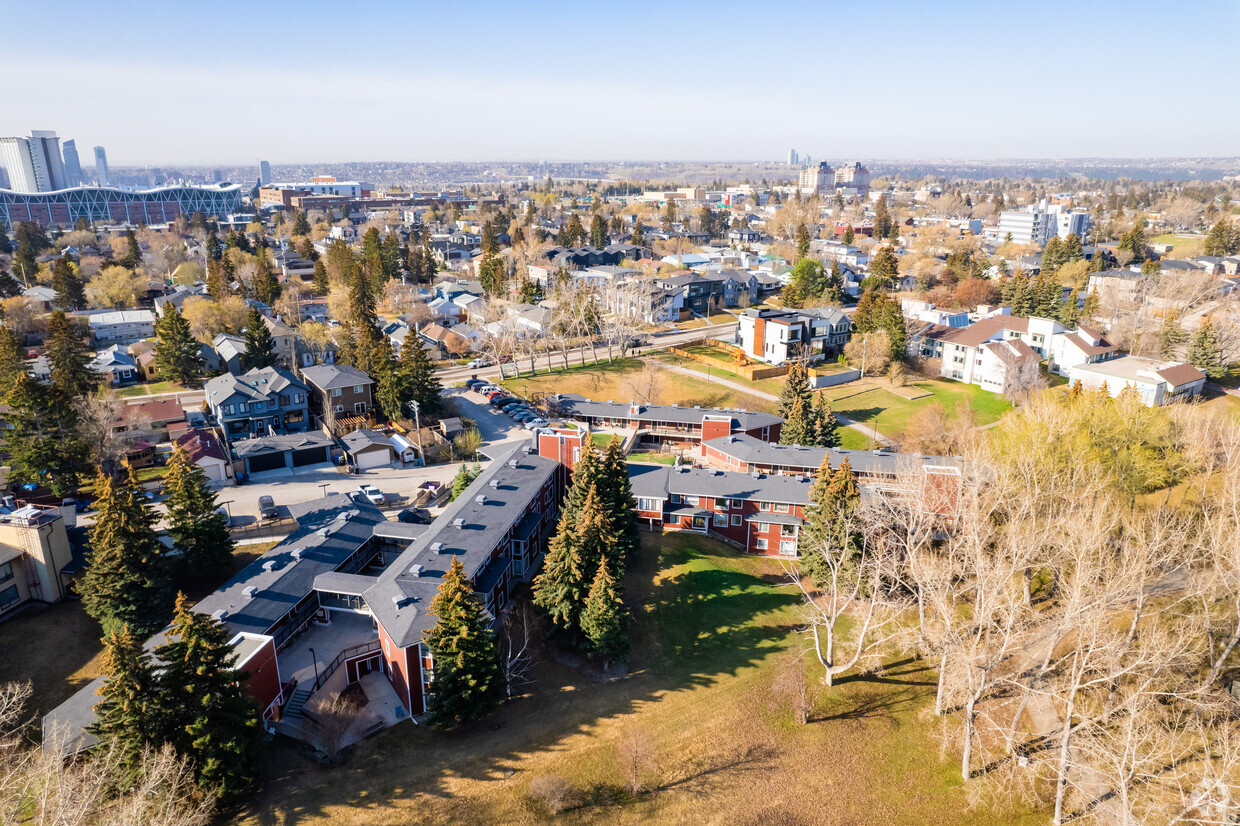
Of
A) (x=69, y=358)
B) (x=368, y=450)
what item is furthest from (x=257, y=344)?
(x=368, y=450)

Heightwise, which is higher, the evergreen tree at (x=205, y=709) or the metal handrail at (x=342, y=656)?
the evergreen tree at (x=205, y=709)

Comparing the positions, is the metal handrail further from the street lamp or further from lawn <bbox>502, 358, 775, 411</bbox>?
lawn <bbox>502, 358, 775, 411</bbox>

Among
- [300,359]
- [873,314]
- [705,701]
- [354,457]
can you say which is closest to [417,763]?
[705,701]

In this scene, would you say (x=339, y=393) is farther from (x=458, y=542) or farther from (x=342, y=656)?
(x=342, y=656)

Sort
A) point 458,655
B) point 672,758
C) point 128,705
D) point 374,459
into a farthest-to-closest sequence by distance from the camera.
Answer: point 374,459, point 672,758, point 458,655, point 128,705

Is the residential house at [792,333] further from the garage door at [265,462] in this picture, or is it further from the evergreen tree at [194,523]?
the evergreen tree at [194,523]

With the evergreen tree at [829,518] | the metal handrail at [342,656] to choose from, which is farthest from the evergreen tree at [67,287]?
the evergreen tree at [829,518]

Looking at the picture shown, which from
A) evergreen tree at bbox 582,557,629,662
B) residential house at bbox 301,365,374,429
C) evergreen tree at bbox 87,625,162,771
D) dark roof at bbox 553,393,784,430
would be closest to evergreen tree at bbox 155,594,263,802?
evergreen tree at bbox 87,625,162,771

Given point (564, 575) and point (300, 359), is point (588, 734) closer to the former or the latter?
point (564, 575)
